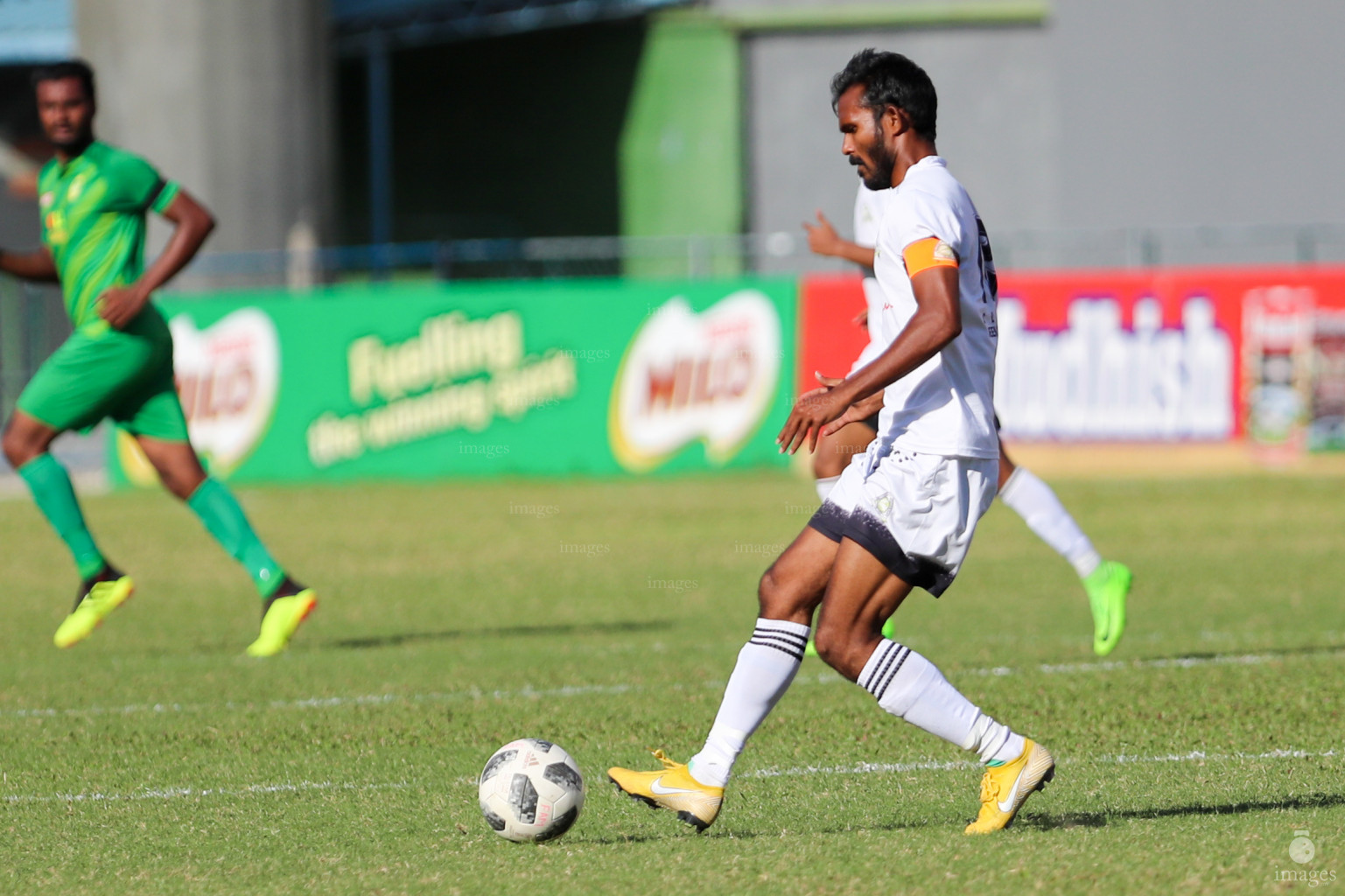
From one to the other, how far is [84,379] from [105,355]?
136mm

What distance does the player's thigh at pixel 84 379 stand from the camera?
320 inches

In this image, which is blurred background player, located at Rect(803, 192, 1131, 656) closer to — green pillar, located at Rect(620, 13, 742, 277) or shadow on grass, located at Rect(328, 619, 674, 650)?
shadow on grass, located at Rect(328, 619, 674, 650)

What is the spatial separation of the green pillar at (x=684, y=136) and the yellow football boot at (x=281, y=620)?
2225 centimetres

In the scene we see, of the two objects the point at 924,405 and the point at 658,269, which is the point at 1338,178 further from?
the point at 924,405

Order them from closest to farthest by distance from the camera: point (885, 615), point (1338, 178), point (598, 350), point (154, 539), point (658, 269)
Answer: point (885, 615) → point (154, 539) → point (598, 350) → point (658, 269) → point (1338, 178)

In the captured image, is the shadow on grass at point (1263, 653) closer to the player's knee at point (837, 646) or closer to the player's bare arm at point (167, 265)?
the player's knee at point (837, 646)

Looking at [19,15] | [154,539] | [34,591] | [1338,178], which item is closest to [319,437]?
[154,539]

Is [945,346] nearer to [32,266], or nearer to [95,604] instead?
[95,604]

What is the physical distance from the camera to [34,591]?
11.6m

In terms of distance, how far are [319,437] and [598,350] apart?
301 cm

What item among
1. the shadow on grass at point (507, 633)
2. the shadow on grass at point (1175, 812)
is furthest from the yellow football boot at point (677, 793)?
the shadow on grass at point (507, 633)

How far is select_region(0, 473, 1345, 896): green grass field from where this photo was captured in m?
4.47

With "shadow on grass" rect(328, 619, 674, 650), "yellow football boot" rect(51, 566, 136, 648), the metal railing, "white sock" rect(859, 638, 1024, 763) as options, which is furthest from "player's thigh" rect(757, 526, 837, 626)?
the metal railing

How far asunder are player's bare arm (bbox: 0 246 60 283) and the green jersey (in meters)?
0.13
